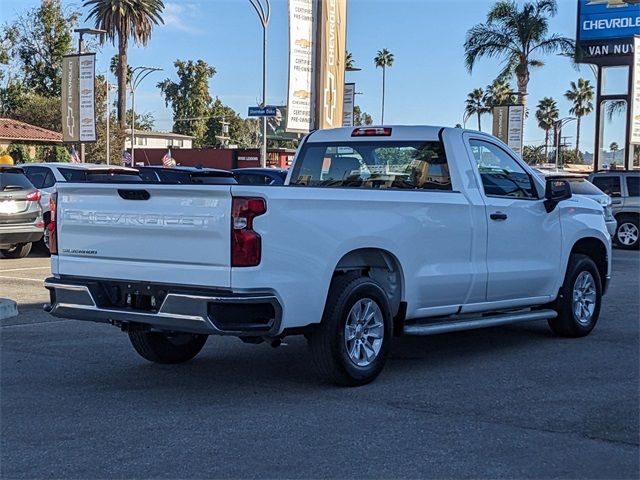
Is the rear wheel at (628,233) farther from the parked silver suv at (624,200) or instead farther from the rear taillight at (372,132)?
the rear taillight at (372,132)

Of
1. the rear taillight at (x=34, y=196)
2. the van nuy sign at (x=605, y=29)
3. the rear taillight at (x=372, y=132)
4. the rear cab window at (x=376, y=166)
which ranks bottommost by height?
the rear taillight at (x=34, y=196)

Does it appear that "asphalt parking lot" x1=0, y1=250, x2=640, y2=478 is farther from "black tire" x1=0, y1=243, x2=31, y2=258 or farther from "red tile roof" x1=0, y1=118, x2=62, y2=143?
"red tile roof" x1=0, y1=118, x2=62, y2=143

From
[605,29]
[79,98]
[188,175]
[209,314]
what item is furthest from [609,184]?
[605,29]

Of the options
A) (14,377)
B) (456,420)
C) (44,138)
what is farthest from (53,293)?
(44,138)

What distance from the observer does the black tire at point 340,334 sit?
21.2ft

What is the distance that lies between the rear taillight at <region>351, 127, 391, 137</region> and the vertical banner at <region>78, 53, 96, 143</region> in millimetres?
23103

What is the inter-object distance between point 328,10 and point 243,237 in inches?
543

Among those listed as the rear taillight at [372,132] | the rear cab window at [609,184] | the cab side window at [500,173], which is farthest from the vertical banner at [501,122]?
the rear taillight at [372,132]

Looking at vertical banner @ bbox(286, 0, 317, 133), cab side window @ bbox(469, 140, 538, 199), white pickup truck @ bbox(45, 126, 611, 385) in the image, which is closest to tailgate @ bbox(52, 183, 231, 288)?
white pickup truck @ bbox(45, 126, 611, 385)

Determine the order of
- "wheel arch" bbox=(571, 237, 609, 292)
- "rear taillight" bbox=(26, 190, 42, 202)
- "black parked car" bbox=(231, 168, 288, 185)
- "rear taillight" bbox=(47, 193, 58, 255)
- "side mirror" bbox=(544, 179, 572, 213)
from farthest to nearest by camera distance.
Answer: "black parked car" bbox=(231, 168, 288, 185) → "rear taillight" bbox=(26, 190, 42, 202) → "wheel arch" bbox=(571, 237, 609, 292) → "side mirror" bbox=(544, 179, 572, 213) → "rear taillight" bbox=(47, 193, 58, 255)

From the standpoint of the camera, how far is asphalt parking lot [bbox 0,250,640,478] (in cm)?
494

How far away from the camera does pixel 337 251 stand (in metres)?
6.46

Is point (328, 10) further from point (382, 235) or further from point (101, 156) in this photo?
point (101, 156)

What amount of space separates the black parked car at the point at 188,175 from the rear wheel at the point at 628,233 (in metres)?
11.3
